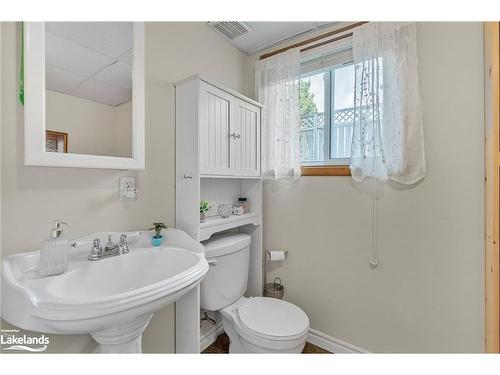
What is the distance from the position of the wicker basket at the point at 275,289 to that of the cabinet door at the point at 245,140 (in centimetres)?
80

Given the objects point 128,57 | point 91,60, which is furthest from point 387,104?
point 91,60

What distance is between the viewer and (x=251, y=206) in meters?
1.63

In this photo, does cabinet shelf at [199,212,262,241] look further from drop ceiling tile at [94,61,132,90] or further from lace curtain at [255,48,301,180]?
drop ceiling tile at [94,61,132,90]

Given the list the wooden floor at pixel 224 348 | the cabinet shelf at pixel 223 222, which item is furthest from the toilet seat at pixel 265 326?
the cabinet shelf at pixel 223 222

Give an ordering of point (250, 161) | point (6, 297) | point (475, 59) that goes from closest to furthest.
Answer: point (6, 297) < point (475, 59) < point (250, 161)

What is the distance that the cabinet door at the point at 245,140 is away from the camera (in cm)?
138

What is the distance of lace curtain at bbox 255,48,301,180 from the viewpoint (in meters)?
1.49

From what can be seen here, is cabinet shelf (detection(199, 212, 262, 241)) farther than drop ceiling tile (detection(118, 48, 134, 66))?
Yes

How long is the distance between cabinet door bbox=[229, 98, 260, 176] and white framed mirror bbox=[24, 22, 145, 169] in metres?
0.52

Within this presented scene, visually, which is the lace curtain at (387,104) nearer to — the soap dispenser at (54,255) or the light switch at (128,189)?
the light switch at (128,189)

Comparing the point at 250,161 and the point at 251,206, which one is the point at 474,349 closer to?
the point at 251,206

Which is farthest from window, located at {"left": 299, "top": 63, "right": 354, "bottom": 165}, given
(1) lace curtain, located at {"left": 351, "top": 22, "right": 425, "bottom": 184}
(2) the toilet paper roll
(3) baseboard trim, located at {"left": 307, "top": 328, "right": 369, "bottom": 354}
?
(3) baseboard trim, located at {"left": 307, "top": 328, "right": 369, "bottom": 354}
